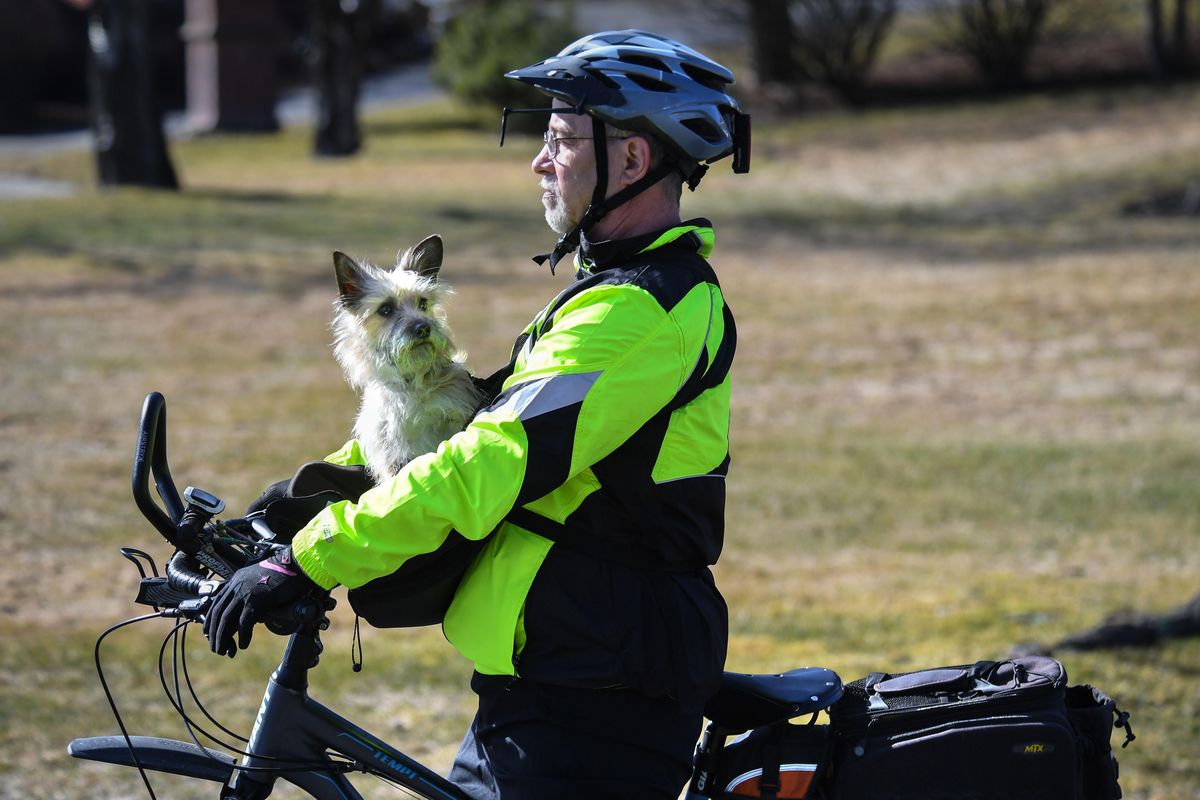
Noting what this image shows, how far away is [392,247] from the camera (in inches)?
856

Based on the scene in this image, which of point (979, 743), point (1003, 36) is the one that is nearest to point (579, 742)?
point (979, 743)

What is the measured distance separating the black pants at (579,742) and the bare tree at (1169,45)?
34079 millimetres

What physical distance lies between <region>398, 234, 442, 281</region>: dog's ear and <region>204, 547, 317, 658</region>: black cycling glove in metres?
0.91

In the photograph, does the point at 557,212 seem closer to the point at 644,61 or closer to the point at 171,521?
the point at 644,61

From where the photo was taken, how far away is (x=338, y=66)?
37.1 meters

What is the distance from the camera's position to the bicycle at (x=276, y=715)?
3146mm

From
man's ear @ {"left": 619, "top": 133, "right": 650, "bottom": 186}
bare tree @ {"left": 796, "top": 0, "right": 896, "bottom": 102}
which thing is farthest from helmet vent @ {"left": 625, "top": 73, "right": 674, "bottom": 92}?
bare tree @ {"left": 796, "top": 0, "right": 896, "bottom": 102}

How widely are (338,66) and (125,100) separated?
11.2 meters

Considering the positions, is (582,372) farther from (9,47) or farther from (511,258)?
(9,47)

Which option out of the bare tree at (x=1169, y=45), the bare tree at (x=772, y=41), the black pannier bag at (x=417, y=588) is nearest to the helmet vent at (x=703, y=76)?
the black pannier bag at (x=417, y=588)

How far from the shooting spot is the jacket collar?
3080 mm

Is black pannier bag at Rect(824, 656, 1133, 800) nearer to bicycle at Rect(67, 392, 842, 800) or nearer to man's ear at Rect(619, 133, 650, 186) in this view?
bicycle at Rect(67, 392, 842, 800)

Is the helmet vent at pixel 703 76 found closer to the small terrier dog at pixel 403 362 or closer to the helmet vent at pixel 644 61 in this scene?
the helmet vent at pixel 644 61

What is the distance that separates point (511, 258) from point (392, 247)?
1.86m
